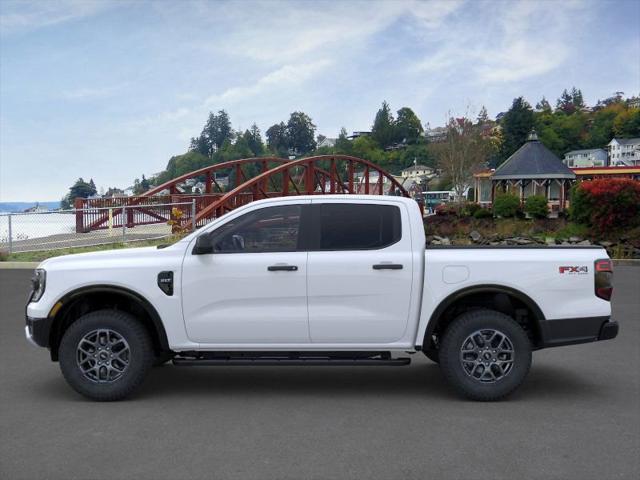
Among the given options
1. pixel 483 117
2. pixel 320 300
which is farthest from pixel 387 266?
pixel 483 117

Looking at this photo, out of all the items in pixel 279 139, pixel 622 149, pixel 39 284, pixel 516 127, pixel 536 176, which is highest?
pixel 279 139

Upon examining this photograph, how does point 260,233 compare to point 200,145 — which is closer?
point 260,233

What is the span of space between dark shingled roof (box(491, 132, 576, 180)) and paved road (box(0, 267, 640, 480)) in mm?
43340

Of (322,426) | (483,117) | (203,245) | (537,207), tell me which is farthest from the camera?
(483,117)

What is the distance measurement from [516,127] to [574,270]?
99906 mm

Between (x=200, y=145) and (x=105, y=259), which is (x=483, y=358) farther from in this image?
(x=200, y=145)

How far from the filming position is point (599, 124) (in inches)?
5202

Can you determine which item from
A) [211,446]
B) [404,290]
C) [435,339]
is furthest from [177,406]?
[435,339]

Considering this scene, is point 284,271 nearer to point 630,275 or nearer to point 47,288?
point 47,288

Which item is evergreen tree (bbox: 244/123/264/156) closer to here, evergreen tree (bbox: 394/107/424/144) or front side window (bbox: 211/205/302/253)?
evergreen tree (bbox: 394/107/424/144)

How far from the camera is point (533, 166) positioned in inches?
1950

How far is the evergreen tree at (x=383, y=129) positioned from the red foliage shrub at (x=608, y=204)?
13990cm

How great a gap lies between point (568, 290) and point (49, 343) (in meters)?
4.70

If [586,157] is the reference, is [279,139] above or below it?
above
